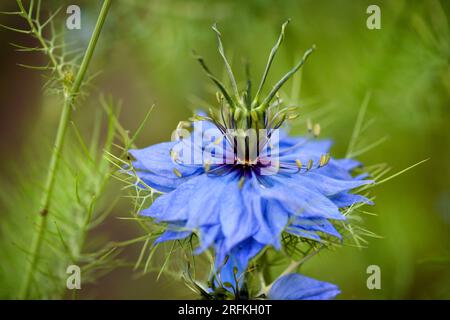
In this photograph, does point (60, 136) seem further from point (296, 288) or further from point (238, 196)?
point (296, 288)

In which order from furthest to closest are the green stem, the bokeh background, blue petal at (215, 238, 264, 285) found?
the bokeh background, the green stem, blue petal at (215, 238, 264, 285)

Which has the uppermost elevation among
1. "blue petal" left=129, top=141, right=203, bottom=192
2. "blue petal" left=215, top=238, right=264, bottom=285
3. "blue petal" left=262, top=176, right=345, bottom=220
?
"blue petal" left=129, top=141, right=203, bottom=192

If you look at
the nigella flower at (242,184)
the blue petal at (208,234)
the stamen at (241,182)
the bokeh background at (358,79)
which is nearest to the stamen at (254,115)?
the nigella flower at (242,184)

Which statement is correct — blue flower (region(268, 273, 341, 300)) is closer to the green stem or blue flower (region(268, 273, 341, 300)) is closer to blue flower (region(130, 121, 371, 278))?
blue flower (region(130, 121, 371, 278))

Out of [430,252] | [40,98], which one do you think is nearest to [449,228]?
[430,252]

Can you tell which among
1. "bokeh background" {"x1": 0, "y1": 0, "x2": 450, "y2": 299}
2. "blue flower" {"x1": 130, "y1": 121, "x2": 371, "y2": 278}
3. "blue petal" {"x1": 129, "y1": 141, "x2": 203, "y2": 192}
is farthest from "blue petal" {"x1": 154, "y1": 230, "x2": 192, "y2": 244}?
"bokeh background" {"x1": 0, "y1": 0, "x2": 450, "y2": 299}
